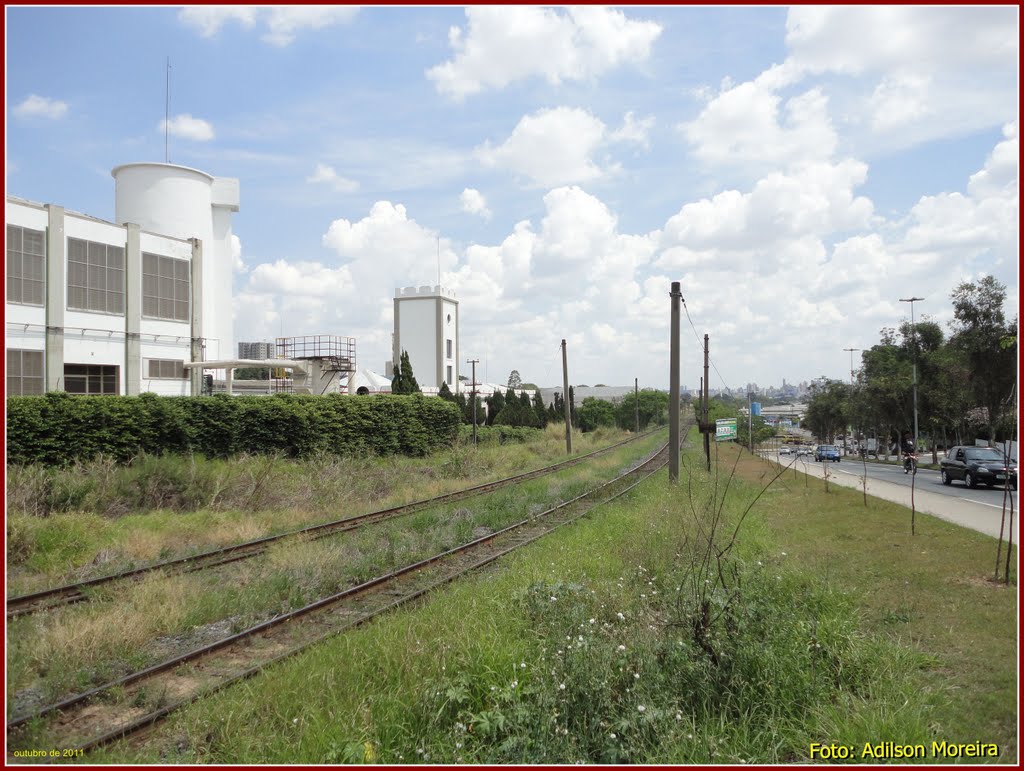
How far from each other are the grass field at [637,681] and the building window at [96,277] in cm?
2509

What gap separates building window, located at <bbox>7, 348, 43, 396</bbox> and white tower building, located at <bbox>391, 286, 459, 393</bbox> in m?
49.4

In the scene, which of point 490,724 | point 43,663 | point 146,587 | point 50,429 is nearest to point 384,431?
point 50,429

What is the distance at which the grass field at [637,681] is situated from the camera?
4777 mm

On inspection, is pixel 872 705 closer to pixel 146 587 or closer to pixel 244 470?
pixel 146 587

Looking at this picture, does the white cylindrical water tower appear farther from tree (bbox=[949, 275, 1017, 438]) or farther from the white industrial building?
tree (bbox=[949, 275, 1017, 438])

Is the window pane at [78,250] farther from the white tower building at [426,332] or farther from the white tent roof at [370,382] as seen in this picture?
the white tower building at [426,332]

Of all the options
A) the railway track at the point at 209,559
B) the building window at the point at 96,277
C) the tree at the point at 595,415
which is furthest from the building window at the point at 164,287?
the tree at the point at 595,415

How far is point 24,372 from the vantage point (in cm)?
2453

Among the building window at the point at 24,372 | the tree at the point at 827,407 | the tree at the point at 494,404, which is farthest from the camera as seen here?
the tree at the point at 827,407

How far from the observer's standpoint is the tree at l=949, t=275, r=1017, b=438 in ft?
102

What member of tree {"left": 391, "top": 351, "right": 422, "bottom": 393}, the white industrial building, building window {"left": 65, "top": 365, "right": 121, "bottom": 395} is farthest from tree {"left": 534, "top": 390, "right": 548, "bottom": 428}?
building window {"left": 65, "top": 365, "right": 121, "bottom": 395}

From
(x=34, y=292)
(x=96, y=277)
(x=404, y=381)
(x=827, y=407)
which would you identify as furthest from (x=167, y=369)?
(x=827, y=407)

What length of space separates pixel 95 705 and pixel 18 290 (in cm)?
2404

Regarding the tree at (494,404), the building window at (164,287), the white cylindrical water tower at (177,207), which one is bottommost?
the tree at (494,404)
